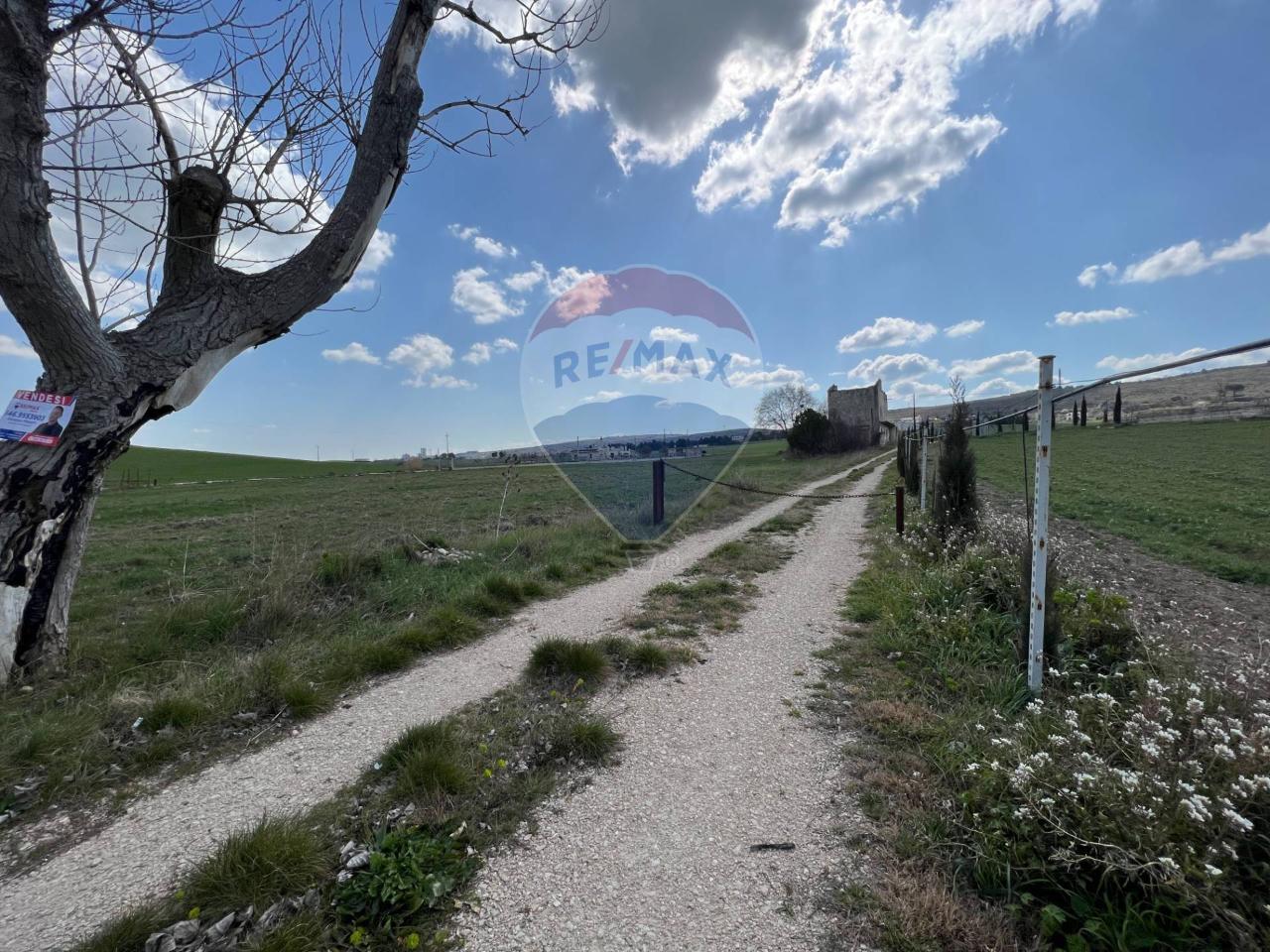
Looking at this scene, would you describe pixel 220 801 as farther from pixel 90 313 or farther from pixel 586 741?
pixel 90 313

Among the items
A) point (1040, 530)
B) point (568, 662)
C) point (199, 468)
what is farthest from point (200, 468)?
point (1040, 530)

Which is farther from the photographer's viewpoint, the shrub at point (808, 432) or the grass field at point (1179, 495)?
the shrub at point (808, 432)

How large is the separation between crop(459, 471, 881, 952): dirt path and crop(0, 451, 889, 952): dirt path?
127cm

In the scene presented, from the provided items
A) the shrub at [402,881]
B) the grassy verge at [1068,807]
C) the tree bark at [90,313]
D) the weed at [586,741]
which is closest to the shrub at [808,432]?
the grassy verge at [1068,807]

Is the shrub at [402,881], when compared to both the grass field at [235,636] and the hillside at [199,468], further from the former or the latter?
the hillside at [199,468]

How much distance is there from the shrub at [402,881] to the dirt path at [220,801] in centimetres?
77

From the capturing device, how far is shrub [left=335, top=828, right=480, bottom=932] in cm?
199

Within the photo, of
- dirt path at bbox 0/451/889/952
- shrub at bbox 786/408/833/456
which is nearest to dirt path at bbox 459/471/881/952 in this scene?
dirt path at bbox 0/451/889/952

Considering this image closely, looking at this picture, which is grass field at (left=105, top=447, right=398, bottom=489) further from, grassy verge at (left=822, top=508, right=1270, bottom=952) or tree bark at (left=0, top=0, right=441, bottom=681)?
grassy verge at (left=822, top=508, right=1270, bottom=952)

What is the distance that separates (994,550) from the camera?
20.4 feet

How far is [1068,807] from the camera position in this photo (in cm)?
215

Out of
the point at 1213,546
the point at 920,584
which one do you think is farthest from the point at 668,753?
the point at 1213,546

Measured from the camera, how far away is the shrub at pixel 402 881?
1986 mm

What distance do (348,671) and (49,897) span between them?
2013 millimetres
